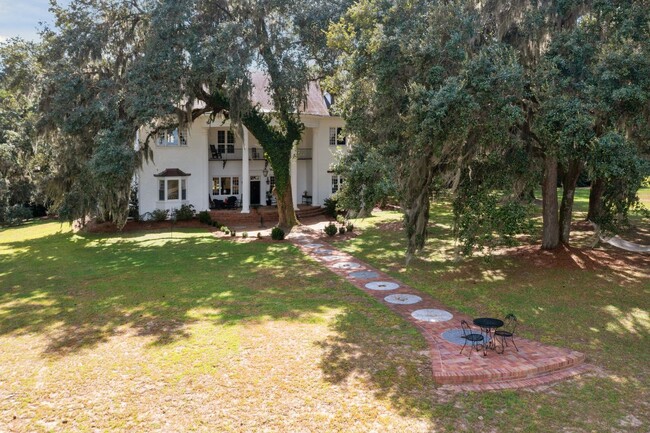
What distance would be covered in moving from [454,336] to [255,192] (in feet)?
83.5

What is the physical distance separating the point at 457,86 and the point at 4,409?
34.5 ft

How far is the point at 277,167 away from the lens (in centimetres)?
2467

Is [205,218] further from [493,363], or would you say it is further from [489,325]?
[493,363]

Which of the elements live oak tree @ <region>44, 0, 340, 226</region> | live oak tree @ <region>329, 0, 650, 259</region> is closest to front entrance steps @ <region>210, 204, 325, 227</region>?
live oak tree @ <region>44, 0, 340, 226</region>

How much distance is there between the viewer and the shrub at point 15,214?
31167 millimetres

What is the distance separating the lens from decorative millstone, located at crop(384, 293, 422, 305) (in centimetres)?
1176

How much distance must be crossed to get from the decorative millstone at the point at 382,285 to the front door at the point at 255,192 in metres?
20.7

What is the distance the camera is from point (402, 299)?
12031 millimetres

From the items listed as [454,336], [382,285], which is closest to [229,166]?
[382,285]

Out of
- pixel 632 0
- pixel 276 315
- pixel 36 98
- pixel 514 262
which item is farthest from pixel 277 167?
pixel 632 0

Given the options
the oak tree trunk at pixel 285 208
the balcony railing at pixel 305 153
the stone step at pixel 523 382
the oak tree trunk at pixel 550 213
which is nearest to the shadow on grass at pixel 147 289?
the stone step at pixel 523 382

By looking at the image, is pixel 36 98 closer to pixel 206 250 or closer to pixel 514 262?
pixel 206 250

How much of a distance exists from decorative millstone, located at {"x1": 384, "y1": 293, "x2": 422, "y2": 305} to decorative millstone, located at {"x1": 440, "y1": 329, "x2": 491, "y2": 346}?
2181mm

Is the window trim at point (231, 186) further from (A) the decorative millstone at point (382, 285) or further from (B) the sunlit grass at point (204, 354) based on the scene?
(A) the decorative millstone at point (382, 285)
